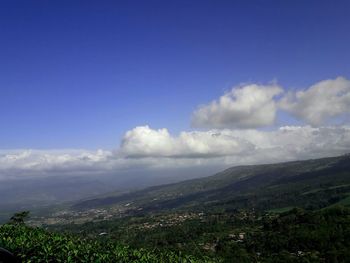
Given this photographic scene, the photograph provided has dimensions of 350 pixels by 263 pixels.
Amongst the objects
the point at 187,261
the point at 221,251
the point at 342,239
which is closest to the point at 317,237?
the point at 342,239

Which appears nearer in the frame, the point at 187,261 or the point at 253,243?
the point at 187,261

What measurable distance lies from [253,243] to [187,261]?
165384 millimetres

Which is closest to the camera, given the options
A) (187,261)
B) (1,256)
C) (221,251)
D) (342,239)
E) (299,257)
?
(1,256)

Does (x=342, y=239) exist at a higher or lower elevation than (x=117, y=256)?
lower

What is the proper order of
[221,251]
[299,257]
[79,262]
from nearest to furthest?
[79,262] → [299,257] → [221,251]

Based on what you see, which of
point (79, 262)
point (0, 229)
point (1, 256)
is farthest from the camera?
point (0, 229)

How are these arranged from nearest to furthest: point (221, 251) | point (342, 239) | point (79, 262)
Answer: point (79, 262)
point (342, 239)
point (221, 251)

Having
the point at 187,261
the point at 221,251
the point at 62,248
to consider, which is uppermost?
the point at 62,248

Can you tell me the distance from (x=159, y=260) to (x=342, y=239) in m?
157

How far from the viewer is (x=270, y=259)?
160500mm

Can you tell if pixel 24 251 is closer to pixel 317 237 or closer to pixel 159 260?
pixel 159 260

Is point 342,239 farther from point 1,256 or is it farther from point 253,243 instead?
point 1,256

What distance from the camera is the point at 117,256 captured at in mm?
33719

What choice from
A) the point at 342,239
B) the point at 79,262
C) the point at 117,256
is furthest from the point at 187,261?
the point at 342,239
